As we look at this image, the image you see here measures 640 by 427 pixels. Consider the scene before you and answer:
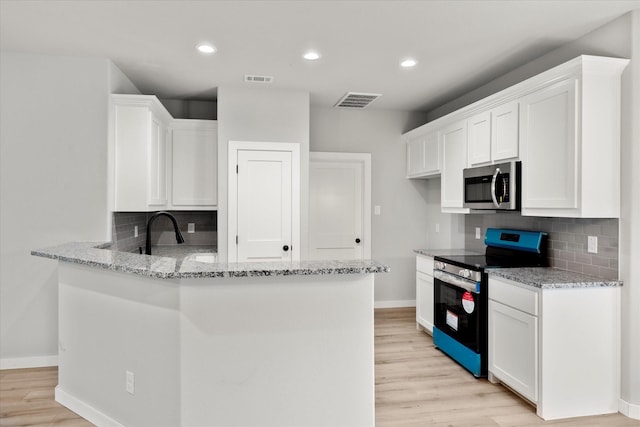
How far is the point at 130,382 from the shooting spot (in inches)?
86.4

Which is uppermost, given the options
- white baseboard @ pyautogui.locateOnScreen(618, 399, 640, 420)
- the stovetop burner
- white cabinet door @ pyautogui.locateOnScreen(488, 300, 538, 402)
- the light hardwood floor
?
the stovetop burner

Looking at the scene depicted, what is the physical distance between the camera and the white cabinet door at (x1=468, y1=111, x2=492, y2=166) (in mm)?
3494

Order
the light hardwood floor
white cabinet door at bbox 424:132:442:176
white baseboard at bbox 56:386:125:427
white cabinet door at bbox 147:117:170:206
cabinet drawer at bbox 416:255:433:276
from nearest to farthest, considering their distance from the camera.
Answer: white baseboard at bbox 56:386:125:427 → the light hardwood floor → white cabinet door at bbox 147:117:170:206 → cabinet drawer at bbox 416:255:433:276 → white cabinet door at bbox 424:132:442:176

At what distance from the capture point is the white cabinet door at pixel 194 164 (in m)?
4.44

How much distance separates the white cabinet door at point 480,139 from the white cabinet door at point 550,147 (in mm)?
422

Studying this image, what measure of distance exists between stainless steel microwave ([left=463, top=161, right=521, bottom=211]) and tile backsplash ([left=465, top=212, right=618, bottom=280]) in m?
0.37

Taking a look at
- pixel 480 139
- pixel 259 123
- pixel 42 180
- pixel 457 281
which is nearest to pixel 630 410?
pixel 457 281

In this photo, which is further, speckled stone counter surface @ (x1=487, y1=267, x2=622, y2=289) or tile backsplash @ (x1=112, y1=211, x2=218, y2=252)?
tile backsplash @ (x1=112, y1=211, x2=218, y2=252)

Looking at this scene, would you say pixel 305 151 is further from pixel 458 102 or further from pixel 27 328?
pixel 27 328

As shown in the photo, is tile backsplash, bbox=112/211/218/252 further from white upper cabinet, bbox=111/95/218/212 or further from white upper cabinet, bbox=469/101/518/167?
white upper cabinet, bbox=469/101/518/167

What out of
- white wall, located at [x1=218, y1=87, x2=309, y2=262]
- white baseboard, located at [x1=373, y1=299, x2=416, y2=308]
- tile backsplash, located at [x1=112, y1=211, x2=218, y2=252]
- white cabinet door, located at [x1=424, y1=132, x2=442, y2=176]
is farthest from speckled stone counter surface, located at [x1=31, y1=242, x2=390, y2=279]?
white baseboard, located at [x1=373, y1=299, x2=416, y2=308]

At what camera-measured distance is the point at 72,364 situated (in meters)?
2.56

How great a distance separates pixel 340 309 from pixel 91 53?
301 centimetres

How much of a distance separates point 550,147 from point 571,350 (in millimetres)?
1388
